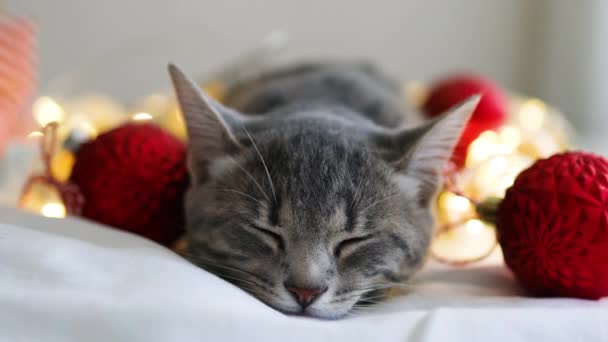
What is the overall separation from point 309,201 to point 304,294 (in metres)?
0.14

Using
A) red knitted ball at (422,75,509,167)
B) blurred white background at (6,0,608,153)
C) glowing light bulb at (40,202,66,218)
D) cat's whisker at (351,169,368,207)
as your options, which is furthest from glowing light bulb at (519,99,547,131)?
glowing light bulb at (40,202,66,218)

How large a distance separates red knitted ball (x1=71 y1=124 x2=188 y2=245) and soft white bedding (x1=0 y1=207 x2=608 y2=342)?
18 centimetres

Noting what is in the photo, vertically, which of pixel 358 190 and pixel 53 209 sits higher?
pixel 358 190

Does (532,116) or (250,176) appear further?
(532,116)

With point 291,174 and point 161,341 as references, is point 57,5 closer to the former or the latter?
point 291,174

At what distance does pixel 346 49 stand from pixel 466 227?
5.51ft

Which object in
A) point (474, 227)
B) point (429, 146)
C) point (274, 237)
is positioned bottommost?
point (474, 227)

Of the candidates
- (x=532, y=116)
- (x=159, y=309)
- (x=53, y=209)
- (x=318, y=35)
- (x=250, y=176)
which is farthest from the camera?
(x=318, y=35)

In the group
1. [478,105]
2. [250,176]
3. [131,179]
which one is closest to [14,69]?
[131,179]

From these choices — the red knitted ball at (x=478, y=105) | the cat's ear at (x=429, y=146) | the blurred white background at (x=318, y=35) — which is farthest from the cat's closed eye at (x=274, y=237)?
the blurred white background at (x=318, y=35)

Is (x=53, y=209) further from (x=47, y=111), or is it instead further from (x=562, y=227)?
(x=562, y=227)

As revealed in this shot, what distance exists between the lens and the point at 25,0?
2523mm

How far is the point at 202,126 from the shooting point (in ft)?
3.33

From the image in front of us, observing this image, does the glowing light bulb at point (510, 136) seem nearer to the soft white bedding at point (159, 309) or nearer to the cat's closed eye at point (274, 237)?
the soft white bedding at point (159, 309)
